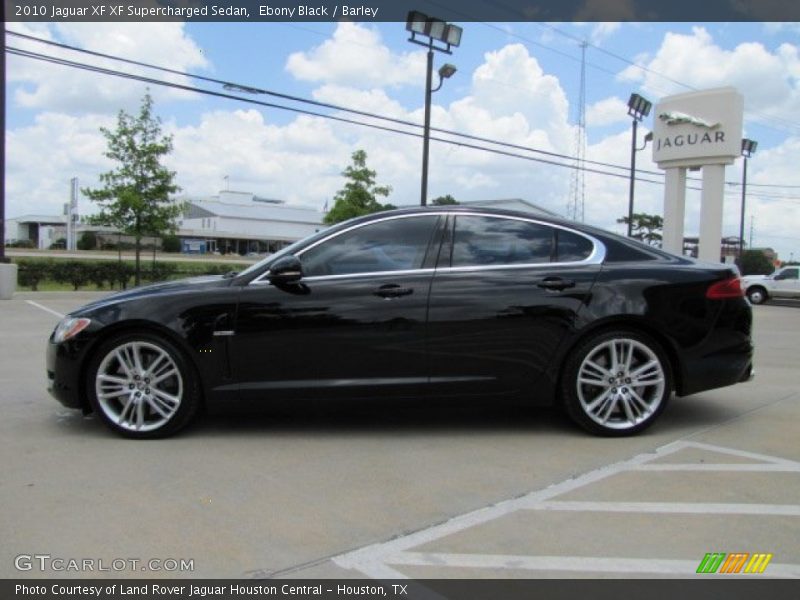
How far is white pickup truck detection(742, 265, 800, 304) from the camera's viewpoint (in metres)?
29.5

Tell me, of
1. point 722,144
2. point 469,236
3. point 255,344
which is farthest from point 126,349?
point 722,144

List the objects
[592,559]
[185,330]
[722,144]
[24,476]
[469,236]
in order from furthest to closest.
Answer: [722,144]
[469,236]
[185,330]
[24,476]
[592,559]

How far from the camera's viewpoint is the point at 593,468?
4223 mm

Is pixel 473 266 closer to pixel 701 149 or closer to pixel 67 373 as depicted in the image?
pixel 67 373

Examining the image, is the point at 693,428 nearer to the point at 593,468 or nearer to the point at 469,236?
the point at 593,468

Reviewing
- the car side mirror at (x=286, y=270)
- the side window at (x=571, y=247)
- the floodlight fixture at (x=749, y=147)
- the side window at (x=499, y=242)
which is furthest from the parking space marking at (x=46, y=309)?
the floodlight fixture at (x=749, y=147)

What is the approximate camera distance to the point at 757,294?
29812 millimetres

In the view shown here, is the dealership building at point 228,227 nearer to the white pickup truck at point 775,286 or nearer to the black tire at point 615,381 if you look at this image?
the white pickup truck at point 775,286

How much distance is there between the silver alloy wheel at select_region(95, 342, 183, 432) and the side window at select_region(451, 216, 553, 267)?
2.14 m

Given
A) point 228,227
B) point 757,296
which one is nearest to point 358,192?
point 757,296

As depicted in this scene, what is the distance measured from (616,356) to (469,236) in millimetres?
1347

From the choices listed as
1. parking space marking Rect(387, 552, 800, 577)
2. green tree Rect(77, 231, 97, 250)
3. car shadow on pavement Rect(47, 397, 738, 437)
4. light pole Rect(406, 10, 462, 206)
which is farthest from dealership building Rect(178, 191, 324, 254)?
parking space marking Rect(387, 552, 800, 577)

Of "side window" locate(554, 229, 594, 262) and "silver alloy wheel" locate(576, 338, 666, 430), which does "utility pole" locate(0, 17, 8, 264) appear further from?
"silver alloy wheel" locate(576, 338, 666, 430)

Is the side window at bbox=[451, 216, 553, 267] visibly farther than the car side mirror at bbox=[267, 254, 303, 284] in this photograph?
Yes
